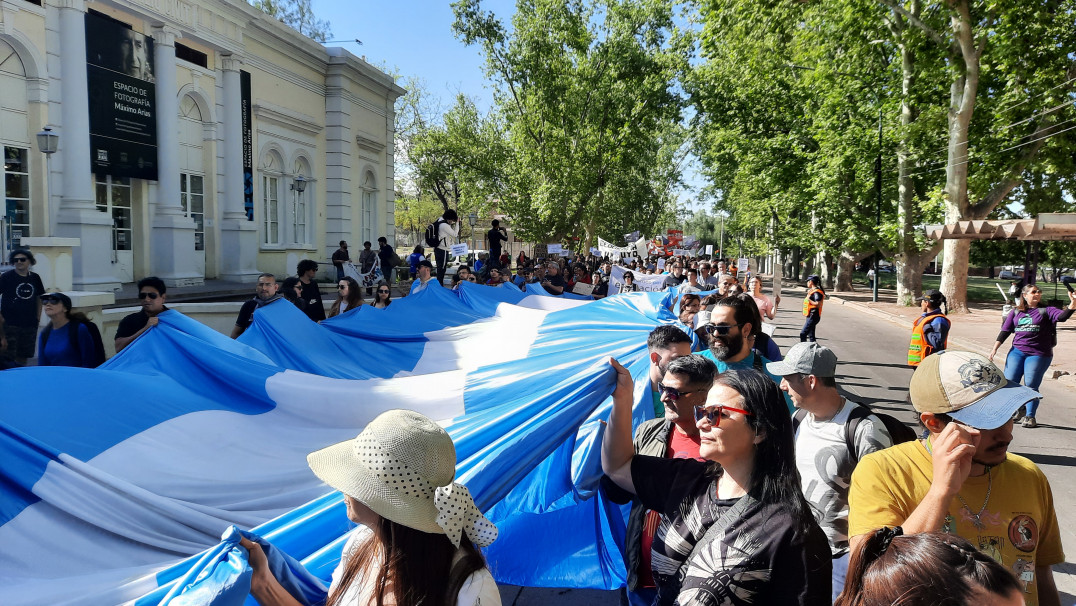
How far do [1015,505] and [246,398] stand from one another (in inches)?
176

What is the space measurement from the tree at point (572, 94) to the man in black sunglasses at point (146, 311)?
1078 inches

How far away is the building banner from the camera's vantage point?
71.1 feet

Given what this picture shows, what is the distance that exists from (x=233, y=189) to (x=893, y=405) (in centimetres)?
1824

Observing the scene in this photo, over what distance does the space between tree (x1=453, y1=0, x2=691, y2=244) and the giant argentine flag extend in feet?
91.2

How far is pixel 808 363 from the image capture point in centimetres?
343

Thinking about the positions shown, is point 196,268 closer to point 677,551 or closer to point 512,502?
point 512,502

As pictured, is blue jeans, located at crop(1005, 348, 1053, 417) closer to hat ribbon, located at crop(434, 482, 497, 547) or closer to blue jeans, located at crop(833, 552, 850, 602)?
blue jeans, located at crop(833, 552, 850, 602)

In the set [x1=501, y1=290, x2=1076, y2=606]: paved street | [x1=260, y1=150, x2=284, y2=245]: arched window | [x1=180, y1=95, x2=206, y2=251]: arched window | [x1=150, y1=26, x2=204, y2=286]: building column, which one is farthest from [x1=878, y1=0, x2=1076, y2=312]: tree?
[x1=180, y1=95, x2=206, y2=251]: arched window

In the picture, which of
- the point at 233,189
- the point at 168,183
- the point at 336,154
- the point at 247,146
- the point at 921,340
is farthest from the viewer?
the point at 336,154

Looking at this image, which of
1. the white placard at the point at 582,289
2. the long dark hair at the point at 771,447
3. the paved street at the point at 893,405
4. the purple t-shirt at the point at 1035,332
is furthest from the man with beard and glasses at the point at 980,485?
the white placard at the point at 582,289

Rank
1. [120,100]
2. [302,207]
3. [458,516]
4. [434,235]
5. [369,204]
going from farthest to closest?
[369,204], [302,207], [434,235], [120,100], [458,516]

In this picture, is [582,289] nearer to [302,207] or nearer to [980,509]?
[302,207]

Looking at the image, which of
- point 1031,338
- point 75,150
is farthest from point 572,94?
point 1031,338

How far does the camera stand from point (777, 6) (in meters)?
22.6
